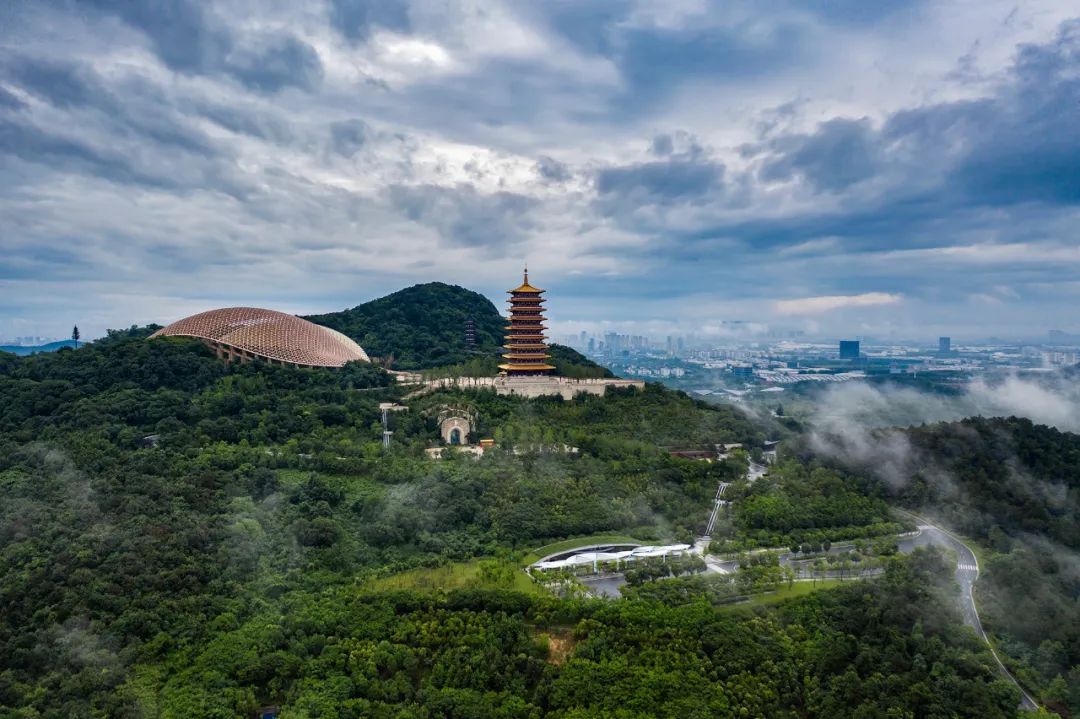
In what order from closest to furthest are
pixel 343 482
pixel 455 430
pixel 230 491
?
pixel 230 491, pixel 343 482, pixel 455 430

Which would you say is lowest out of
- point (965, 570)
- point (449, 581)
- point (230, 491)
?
point (965, 570)

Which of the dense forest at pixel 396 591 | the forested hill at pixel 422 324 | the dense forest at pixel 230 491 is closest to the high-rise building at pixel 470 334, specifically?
the forested hill at pixel 422 324

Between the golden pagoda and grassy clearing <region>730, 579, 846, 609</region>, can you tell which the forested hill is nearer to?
the golden pagoda

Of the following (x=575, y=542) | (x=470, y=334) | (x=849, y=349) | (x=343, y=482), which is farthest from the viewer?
(x=849, y=349)

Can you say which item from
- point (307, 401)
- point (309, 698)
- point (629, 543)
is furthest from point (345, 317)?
point (309, 698)

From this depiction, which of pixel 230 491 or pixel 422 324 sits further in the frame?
pixel 422 324

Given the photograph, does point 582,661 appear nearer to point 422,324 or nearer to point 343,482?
point 343,482

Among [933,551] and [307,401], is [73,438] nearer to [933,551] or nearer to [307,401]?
[307,401]

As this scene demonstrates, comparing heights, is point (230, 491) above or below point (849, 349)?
below

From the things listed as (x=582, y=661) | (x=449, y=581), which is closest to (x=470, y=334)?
(x=449, y=581)
